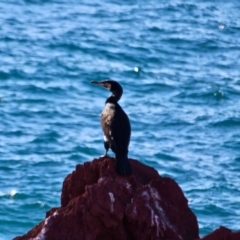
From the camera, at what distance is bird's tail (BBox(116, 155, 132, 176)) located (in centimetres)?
980

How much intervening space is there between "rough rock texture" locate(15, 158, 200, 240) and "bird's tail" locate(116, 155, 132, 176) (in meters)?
0.05

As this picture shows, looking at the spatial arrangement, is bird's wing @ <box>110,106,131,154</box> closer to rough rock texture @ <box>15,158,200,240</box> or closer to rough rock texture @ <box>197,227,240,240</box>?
rough rock texture @ <box>15,158,200,240</box>

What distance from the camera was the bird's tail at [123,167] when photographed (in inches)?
386

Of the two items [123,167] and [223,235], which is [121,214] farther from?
[223,235]

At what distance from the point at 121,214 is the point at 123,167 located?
1.58 ft

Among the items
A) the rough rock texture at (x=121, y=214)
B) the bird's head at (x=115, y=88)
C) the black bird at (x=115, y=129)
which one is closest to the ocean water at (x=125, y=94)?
the bird's head at (x=115, y=88)

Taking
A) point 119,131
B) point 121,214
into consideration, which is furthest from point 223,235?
point 119,131

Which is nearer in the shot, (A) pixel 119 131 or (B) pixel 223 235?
(B) pixel 223 235

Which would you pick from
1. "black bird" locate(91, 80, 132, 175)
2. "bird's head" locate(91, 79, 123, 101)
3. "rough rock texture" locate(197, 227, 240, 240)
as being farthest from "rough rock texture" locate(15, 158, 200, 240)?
"bird's head" locate(91, 79, 123, 101)

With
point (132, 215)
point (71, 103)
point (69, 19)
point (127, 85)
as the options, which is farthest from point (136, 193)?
point (69, 19)

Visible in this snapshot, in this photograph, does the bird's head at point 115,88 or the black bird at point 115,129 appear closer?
the black bird at point 115,129

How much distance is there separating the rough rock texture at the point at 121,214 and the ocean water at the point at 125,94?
9514 millimetres

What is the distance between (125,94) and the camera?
29938mm

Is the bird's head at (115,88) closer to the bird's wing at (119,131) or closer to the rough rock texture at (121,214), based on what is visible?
the bird's wing at (119,131)
